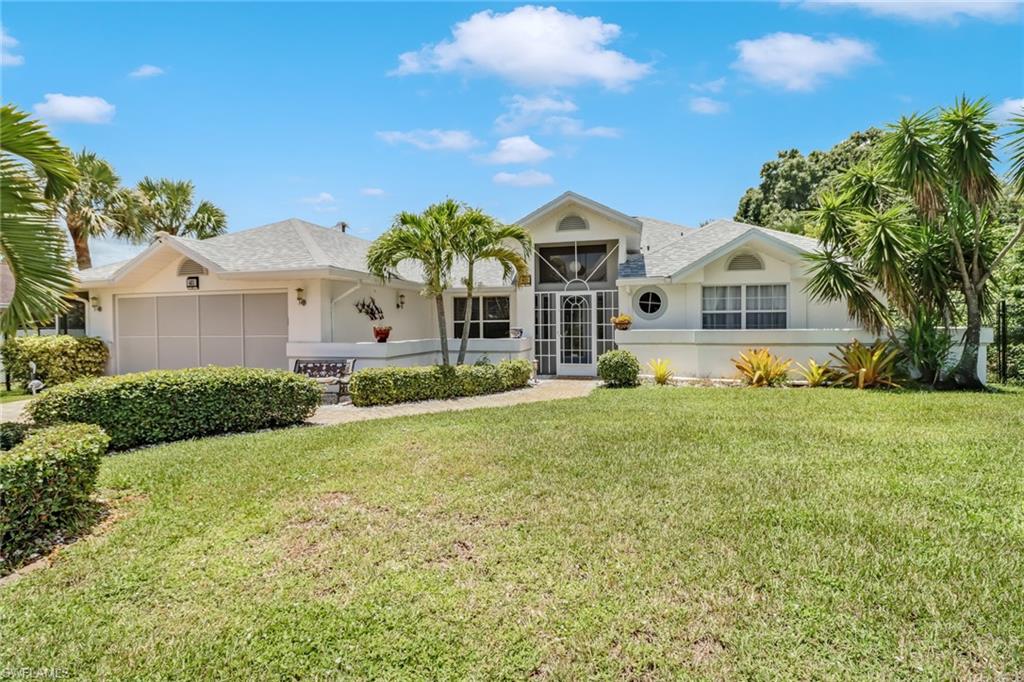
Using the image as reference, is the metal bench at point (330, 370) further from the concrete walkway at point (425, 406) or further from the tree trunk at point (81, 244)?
the tree trunk at point (81, 244)

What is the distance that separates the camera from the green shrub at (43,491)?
15.6ft

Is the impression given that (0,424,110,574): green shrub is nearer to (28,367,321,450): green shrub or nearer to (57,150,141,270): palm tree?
(28,367,321,450): green shrub

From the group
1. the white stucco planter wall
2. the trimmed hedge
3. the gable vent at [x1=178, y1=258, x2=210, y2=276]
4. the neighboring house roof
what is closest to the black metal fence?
the white stucco planter wall

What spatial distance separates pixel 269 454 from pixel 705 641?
6.49m

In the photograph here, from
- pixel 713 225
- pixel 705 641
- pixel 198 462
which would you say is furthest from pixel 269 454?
pixel 713 225

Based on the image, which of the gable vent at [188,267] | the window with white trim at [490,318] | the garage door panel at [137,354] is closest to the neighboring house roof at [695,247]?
the window with white trim at [490,318]

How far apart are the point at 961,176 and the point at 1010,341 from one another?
6.73 metres

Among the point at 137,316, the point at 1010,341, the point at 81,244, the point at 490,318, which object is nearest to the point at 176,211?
the point at 81,244

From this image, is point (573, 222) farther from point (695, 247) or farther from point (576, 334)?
point (695, 247)

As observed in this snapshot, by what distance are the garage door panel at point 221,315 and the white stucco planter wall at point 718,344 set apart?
11.8 metres

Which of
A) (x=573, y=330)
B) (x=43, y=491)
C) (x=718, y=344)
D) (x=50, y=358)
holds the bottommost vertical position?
(x=43, y=491)

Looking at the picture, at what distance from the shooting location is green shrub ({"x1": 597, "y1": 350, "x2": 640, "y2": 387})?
49.9ft

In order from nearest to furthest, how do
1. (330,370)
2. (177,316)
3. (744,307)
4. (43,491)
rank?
1. (43,491)
2. (330,370)
3. (744,307)
4. (177,316)

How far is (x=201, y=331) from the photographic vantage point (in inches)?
672
